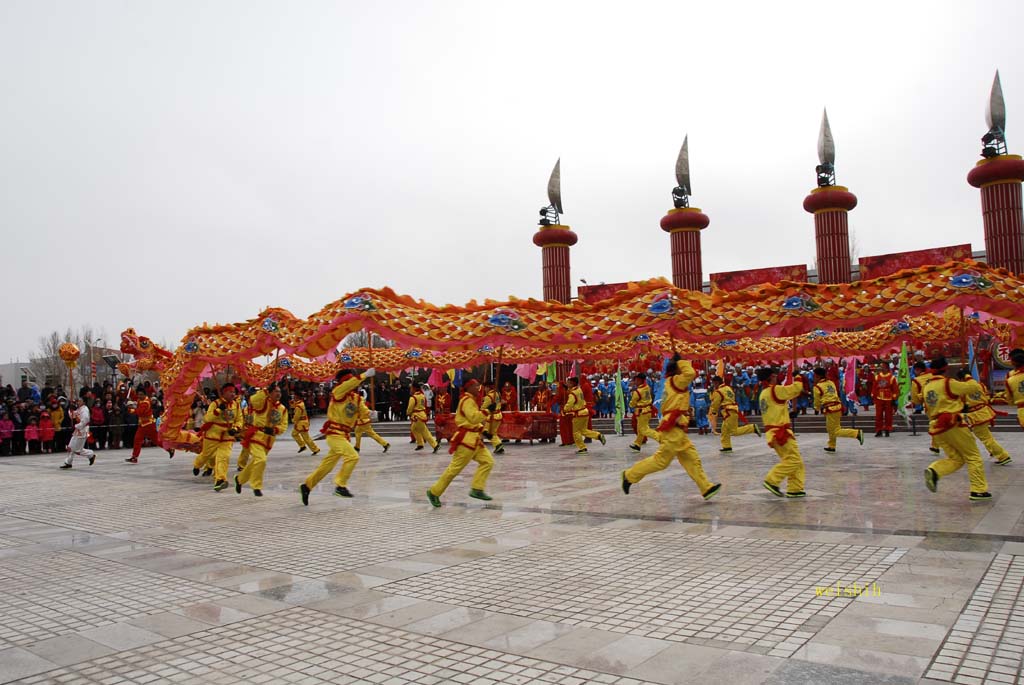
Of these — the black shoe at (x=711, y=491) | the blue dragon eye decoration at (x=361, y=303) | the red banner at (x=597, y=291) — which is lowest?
the black shoe at (x=711, y=491)

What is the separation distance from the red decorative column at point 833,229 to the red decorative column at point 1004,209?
409 centimetres

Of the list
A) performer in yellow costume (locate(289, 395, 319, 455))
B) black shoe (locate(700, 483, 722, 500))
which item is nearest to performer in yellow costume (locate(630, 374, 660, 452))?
black shoe (locate(700, 483, 722, 500))

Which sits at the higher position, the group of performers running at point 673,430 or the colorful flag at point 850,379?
the colorful flag at point 850,379

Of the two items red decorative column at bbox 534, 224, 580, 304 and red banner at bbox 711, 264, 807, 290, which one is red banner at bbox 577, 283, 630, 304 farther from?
red banner at bbox 711, 264, 807, 290

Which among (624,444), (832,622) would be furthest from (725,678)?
(624,444)

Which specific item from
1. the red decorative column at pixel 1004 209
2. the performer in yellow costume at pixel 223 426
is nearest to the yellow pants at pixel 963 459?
the performer in yellow costume at pixel 223 426

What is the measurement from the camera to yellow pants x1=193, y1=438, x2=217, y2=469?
10877mm

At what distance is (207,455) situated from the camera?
37.8ft

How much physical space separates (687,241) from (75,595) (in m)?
26.2

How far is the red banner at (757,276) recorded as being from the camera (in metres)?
28.3

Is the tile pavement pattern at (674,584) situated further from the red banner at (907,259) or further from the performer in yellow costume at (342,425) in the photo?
the red banner at (907,259)

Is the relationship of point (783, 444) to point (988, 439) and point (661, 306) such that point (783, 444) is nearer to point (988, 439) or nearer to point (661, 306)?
point (988, 439)

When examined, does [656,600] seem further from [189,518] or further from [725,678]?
[189,518]

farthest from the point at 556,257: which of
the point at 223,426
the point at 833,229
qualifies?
the point at 223,426
